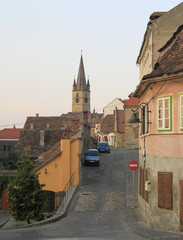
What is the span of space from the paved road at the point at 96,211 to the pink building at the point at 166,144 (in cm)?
148

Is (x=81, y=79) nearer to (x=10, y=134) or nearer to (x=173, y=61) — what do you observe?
(x=10, y=134)

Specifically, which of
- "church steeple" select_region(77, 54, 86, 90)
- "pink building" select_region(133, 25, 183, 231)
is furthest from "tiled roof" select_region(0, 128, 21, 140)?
"church steeple" select_region(77, 54, 86, 90)

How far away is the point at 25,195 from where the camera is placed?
1817 centimetres

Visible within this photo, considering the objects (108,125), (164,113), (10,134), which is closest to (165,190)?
(164,113)

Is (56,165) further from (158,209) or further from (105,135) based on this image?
(105,135)

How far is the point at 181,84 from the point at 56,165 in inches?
543

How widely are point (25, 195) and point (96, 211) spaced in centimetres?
406

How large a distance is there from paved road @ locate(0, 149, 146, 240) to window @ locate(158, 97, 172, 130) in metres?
4.43

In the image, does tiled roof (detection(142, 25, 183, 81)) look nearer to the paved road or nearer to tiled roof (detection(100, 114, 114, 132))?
the paved road

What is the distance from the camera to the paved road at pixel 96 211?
13.3 metres

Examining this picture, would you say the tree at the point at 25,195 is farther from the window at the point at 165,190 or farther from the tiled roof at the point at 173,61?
the tiled roof at the point at 173,61

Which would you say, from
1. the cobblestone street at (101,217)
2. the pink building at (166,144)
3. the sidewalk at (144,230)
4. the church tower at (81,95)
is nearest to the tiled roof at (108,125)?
the cobblestone street at (101,217)

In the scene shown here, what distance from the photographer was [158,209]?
1334cm

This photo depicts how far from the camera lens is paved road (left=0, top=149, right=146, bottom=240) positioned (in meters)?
13.3
